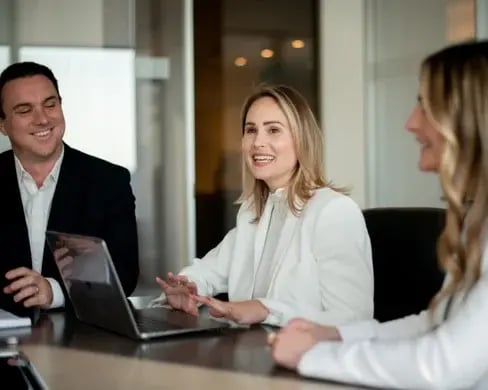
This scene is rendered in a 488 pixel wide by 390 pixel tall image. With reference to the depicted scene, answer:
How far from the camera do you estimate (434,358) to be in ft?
4.12

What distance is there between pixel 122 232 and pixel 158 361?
1008mm

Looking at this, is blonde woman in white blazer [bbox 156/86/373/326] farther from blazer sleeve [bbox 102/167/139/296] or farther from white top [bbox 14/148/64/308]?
white top [bbox 14/148/64/308]

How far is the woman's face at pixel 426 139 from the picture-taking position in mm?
1413

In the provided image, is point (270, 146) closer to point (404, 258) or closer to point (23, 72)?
point (404, 258)

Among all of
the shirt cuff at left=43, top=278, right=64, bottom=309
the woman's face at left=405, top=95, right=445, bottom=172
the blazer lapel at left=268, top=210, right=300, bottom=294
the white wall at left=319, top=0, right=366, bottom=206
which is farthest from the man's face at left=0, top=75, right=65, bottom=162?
the white wall at left=319, top=0, right=366, bottom=206

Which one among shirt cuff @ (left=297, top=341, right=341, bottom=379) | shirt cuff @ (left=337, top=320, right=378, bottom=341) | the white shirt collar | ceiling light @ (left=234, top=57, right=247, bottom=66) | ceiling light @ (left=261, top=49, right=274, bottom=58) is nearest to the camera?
shirt cuff @ (left=297, top=341, right=341, bottom=379)

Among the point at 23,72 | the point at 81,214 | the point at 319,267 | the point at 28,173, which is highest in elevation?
the point at 23,72

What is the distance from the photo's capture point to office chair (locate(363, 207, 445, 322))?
7.10 ft

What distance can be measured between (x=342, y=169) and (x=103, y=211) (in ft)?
9.57

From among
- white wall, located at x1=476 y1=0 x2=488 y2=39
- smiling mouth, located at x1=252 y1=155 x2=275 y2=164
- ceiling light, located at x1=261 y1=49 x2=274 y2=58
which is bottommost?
smiling mouth, located at x1=252 y1=155 x2=275 y2=164

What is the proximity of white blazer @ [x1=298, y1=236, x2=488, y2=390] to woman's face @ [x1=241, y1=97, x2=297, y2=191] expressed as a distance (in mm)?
930

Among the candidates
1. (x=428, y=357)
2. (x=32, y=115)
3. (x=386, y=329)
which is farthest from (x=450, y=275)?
(x=32, y=115)

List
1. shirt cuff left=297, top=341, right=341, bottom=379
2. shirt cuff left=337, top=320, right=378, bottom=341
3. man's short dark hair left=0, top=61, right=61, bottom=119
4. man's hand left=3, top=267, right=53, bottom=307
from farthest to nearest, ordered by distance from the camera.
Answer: man's short dark hair left=0, top=61, right=61, bottom=119, man's hand left=3, top=267, right=53, bottom=307, shirt cuff left=337, top=320, right=378, bottom=341, shirt cuff left=297, top=341, right=341, bottom=379

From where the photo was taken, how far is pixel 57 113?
9.02 ft
